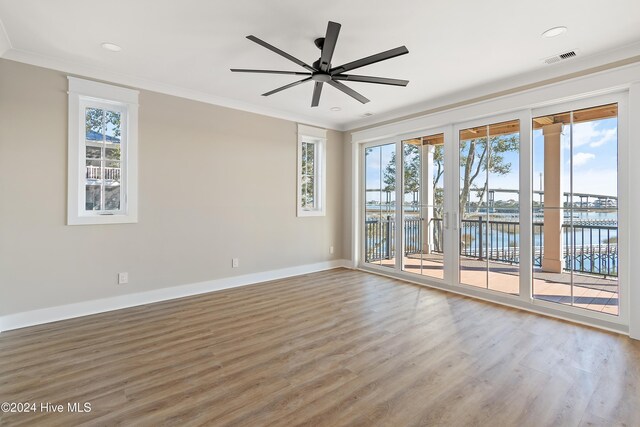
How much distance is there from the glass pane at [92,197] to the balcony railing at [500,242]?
4173 mm

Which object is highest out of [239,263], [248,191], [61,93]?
[61,93]

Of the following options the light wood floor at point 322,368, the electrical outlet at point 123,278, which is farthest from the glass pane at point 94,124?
the light wood floor at point 322,368

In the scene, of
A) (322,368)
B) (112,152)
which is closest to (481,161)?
(322,368)

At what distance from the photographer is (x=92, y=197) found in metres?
3.65

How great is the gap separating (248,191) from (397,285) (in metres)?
2.70

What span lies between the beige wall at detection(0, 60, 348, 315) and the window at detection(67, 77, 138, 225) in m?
0.09

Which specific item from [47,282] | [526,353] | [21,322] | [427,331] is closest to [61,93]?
[47,282]

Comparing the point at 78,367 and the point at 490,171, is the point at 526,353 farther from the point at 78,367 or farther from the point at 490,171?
the point at 78,367

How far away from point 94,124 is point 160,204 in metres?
1.14

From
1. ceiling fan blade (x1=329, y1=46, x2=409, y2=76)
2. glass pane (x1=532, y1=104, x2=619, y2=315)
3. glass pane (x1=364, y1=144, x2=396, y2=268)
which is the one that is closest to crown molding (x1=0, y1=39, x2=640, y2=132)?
glass pane (x1=532, y1=104, x2=619, y2=315)

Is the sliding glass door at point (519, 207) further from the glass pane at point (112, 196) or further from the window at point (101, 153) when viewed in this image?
the glass pane at point (112, 196)

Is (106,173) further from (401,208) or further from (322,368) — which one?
(401,208)

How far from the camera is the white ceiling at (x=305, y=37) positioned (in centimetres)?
243

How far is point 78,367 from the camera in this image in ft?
7.84
